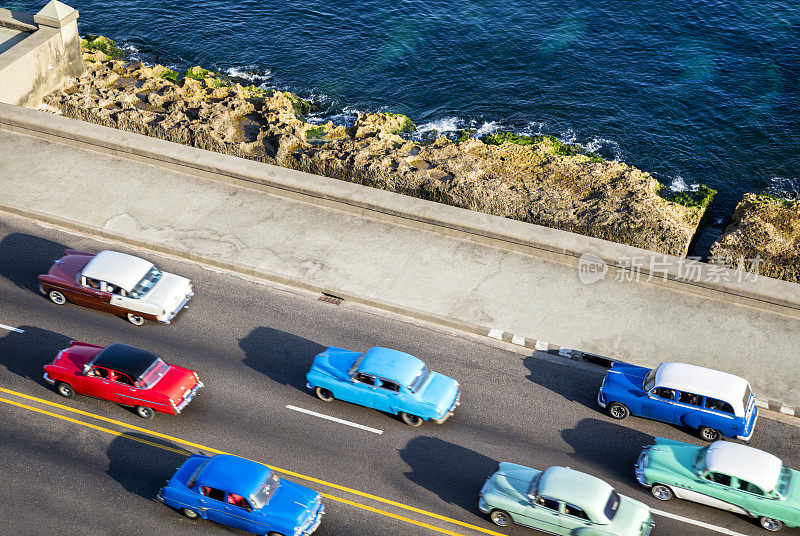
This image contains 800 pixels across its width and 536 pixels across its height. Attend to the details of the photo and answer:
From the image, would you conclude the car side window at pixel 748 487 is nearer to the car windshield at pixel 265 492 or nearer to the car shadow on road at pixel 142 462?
the car windshield at pixel 265 492

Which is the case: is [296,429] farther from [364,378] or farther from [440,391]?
[440,391]

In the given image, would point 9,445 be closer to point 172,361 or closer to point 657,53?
point 172,361

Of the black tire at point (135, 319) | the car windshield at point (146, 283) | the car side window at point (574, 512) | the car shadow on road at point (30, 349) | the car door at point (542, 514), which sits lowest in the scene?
the car shadow on road at point (30, 349)

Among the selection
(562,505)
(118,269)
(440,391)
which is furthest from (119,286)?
(562,505)

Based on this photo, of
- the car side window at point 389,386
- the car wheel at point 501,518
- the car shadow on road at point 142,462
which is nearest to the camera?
the car wheel at point 501,518

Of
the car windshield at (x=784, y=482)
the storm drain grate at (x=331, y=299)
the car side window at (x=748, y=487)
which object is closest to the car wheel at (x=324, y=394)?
the storm drain grate at (x=331, y=299)
